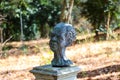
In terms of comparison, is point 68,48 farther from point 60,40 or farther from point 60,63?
point 60,40

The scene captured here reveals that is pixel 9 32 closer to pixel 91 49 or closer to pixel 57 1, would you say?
pixel 57 1

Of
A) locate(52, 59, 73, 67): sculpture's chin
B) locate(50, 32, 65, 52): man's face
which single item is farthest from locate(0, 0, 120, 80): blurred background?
locate(50, 32, 65, 52): man's face

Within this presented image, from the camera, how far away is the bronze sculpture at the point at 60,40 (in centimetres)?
344

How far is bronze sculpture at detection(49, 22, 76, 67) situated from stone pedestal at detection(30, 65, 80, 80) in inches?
3.4

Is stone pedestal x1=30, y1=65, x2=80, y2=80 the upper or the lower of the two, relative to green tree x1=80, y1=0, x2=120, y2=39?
lower

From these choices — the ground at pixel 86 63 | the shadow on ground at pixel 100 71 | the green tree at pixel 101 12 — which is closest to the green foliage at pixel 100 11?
the green tree at pixel 101 12

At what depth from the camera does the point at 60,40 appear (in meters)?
3.44

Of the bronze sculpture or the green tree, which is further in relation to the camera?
the green tree

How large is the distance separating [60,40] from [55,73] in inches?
13.8

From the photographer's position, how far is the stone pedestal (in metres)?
3.37

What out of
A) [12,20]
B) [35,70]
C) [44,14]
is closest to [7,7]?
[12,20]

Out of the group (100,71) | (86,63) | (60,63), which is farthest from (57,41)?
(86,63)

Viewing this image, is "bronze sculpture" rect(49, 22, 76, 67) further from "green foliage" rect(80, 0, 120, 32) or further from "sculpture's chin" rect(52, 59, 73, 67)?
"green foliage" rect(80, 0, 120, 32)

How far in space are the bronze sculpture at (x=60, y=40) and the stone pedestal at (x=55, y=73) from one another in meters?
0.09
